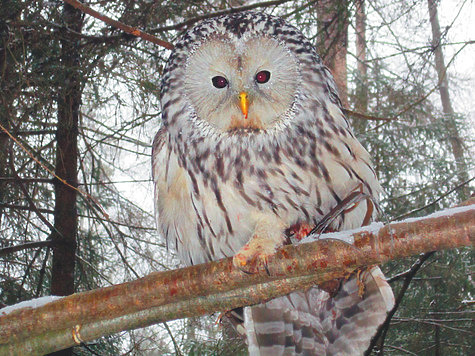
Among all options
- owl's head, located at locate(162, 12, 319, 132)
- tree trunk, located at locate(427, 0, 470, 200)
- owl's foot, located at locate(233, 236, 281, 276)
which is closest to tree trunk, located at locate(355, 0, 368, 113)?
tree trunk, located at locate(427, 0, 470, 200)

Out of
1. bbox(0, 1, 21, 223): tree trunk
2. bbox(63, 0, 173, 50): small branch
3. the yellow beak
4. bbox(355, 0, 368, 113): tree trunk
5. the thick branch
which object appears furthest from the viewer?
bbox(355, 0, 368, 113): tree trunk

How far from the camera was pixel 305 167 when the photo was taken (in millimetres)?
1671

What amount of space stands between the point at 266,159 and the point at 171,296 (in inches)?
21.2

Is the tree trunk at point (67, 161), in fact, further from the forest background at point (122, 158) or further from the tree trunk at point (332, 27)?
the tree trunk at point (332, 27)

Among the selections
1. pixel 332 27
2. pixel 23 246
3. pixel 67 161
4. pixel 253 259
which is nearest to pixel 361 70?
pixel 332 27

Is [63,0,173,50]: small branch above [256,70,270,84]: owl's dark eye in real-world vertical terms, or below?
above

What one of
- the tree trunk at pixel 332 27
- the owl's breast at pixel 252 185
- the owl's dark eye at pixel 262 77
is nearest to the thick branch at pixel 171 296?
the owl's breast at pixel 252 185

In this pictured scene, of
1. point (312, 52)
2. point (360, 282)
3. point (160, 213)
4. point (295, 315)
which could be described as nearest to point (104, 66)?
point (160, 213)

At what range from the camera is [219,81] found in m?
1.61

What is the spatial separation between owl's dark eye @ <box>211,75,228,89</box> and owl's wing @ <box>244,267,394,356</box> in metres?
0.72

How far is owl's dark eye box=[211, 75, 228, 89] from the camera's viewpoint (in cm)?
161

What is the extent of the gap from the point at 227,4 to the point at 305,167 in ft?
5.29

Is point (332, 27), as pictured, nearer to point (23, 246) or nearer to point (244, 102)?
point (244, 102)

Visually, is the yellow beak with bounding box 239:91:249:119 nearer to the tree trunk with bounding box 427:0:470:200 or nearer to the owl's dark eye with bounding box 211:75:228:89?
the owl's dark eye with bounding box 211:75:228:89
